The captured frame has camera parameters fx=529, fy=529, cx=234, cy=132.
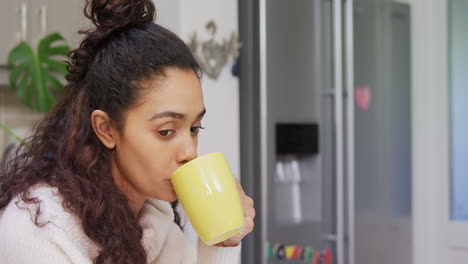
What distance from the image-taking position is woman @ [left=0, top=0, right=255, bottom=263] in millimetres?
715

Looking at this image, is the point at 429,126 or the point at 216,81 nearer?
the point at 216,81

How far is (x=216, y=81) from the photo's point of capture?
2.15 m

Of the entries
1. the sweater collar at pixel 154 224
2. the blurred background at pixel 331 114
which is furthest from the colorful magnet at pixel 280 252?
the sweater collar at pixel 154 224

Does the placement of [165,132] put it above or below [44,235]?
above

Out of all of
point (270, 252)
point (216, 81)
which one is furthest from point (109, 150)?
point (270, 252)

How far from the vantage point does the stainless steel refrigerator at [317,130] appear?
7.30ft

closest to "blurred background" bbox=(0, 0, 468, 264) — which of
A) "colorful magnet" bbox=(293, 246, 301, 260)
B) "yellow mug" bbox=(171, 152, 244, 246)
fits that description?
"colorful magnet" bbox=(293, 246, 301, 260)

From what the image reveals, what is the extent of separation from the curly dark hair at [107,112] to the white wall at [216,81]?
1.22m

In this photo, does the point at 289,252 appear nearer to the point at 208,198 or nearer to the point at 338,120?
the point at 338,120

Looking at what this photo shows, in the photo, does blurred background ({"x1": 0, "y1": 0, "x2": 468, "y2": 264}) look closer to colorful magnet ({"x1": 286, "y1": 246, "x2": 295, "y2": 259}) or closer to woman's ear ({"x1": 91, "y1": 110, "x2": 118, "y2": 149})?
colorful magnet ({"x1": 286, "y1": 246, "x2": 295, "y2": 259})

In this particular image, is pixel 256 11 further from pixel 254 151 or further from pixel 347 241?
pixel 347 241

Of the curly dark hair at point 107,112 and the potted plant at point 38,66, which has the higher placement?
the potted plant at point 38,66

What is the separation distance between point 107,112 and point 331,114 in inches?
69.8

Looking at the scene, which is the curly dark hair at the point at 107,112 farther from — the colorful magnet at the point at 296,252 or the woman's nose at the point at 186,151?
the colorful magnet at the point at 296,252
